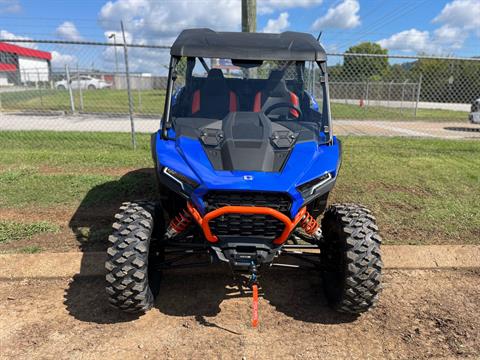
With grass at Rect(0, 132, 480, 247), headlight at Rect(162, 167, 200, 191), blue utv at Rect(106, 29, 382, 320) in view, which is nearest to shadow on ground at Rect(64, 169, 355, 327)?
blue utv at Rect(106, 29, 382, 320)

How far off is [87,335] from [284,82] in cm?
269

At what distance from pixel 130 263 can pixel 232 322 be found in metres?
0.91

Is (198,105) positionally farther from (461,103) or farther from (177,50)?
(461,103)

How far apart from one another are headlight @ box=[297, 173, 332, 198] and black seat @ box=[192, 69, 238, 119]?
3.58ft

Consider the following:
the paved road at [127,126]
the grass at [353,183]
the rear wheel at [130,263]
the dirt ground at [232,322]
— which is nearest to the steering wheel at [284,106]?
the rear wheel at [130,263]

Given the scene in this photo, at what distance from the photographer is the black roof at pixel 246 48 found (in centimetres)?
337

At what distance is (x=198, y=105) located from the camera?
3.70 metres

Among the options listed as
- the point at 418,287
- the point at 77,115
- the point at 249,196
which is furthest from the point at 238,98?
the point at 77,115

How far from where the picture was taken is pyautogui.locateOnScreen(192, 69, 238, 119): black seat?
3.63m

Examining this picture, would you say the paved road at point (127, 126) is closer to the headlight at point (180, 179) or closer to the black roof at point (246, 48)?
the black roof at point (246, 48)

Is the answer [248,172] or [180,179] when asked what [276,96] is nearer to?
[248,172]

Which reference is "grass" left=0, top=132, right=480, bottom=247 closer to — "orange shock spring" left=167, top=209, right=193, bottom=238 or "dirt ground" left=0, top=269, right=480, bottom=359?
"dirt ground" left=0, top=269, right=480, bottom=359

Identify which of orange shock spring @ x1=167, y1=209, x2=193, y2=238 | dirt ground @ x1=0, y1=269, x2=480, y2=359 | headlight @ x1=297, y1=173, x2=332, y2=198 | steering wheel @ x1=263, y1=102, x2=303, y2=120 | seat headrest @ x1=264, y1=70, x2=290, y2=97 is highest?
seat headrest @ x1=264, y1=70, x2=290, y2=97

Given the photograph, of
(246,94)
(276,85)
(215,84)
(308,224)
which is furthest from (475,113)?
(308,224)
